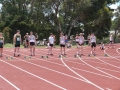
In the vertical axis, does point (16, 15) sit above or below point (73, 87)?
above

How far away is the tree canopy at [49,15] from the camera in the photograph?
36.8m

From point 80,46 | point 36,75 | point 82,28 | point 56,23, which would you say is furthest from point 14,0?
point 36,75

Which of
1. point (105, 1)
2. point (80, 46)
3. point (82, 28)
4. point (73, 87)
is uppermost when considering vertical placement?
point (105, 1)

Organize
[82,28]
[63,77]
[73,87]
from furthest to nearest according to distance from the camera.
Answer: [82,28] < [63,77] < [73,87]

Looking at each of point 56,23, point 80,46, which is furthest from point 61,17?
point 80,46

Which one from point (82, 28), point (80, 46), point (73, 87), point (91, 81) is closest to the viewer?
point (73, 87)

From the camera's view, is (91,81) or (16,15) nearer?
(91,81)

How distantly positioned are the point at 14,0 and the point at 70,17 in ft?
36.4

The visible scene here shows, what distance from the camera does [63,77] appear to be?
8.71m

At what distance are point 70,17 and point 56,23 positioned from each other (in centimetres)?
267

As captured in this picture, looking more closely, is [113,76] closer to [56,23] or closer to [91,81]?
[91,81]

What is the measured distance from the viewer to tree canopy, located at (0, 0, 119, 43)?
36.8 metres

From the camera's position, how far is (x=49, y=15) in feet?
127

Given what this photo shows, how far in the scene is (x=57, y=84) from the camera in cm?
756
